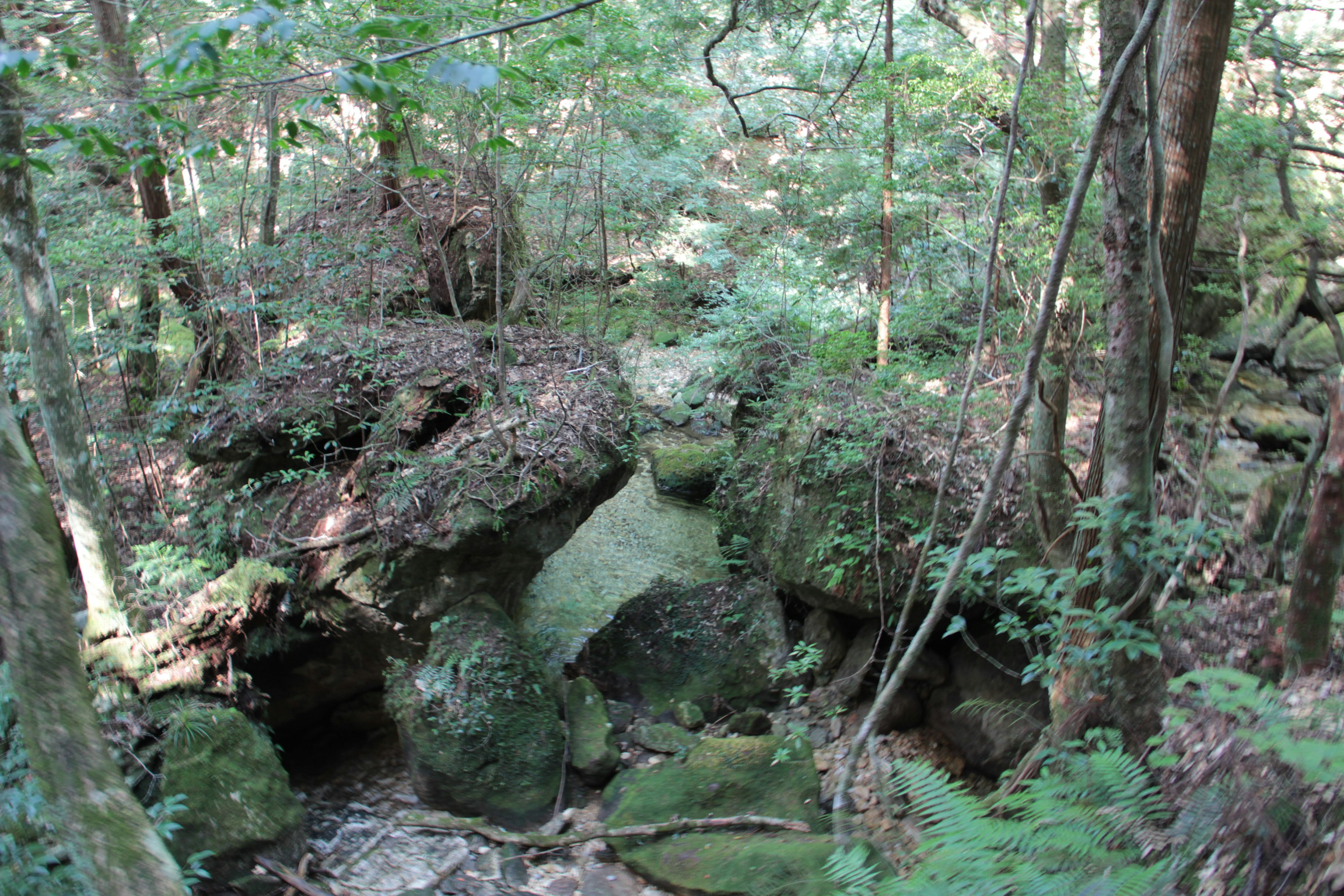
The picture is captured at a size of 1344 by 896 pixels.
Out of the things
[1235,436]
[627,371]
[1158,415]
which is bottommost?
[627,371]

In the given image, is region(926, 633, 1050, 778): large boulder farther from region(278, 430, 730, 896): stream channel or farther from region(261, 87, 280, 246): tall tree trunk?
region(261, 87, 280, 246): tall tree trunk

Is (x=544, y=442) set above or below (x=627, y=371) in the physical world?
above

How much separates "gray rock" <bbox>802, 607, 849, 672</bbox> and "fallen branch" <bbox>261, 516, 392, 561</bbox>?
409 cm

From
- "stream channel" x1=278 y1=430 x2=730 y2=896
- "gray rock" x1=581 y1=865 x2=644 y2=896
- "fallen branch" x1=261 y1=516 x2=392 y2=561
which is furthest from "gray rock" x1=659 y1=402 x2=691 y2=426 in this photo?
"gray rock" x1=581 y1=865 x2=644 y2=896

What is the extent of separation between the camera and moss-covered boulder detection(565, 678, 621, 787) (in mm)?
5992

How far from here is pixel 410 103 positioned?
3.15 meters

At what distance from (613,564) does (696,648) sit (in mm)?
2271

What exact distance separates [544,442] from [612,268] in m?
6.55

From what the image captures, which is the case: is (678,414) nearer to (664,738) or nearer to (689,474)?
(689,474)

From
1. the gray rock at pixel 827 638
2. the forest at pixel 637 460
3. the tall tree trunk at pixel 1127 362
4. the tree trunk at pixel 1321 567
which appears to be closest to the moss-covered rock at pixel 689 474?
the forest at pixel 637 460

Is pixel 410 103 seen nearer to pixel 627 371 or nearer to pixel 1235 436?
pixel 1235 436

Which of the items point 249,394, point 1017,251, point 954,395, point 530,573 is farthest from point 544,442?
point 1017,251

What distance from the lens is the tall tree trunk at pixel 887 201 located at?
24.1 feet

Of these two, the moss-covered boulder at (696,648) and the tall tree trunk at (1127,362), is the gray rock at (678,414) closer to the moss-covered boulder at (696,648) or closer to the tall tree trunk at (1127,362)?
the moss-covered boulder at (696,648)
